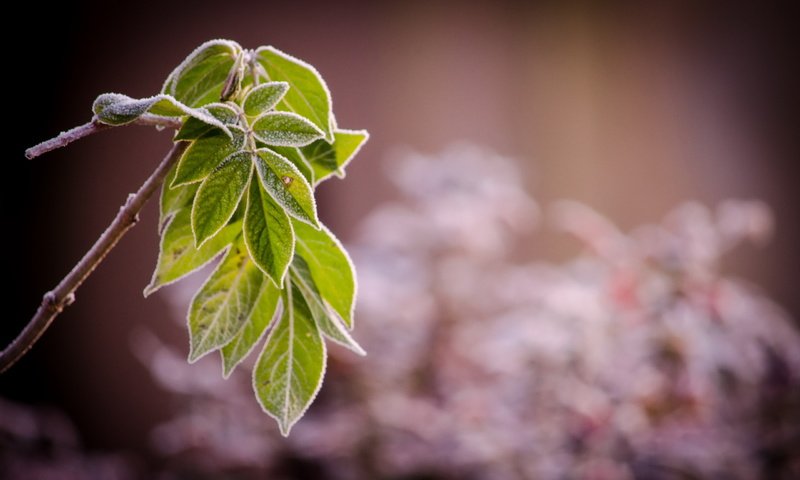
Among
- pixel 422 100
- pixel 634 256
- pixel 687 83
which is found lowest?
pixel 634 256

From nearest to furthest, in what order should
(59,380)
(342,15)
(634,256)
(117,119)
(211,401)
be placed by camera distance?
(117,119), (634,256), (211,401), (59,380), (342,15)

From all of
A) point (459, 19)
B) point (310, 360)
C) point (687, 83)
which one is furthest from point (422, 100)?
point (310, 360)

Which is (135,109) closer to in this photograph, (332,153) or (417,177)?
(332,153)

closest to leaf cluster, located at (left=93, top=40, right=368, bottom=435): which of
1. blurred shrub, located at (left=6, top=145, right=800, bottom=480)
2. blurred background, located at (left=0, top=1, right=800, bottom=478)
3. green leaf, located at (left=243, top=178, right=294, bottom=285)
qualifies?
green leaf, located at (left=243, top=178, right=294, bottom=285)

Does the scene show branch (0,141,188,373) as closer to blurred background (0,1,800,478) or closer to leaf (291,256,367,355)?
leaf (291,256,367,355)

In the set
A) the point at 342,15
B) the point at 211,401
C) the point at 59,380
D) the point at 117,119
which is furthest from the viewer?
the point at 342,15

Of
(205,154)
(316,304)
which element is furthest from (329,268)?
(205,154)

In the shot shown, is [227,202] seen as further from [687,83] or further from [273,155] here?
[687,83]
